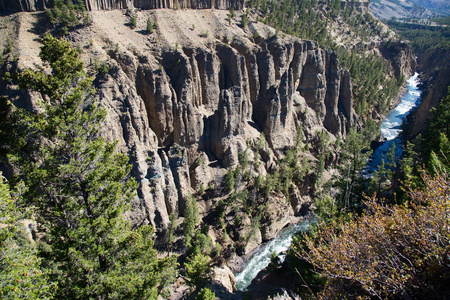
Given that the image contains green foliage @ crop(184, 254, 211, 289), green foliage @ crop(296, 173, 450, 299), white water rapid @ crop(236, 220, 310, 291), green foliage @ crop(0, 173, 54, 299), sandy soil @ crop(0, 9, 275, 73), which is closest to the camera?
green foliage @ crop(0, 173, 54, 299)

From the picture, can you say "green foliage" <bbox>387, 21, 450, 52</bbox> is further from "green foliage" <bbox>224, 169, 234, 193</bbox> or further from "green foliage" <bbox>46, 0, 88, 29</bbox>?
"green foliage" <bbox>46, 0, 88, 29</bbox>

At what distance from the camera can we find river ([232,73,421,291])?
44188 mm

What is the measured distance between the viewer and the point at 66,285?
1269cm

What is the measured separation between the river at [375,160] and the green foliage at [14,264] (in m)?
36.0

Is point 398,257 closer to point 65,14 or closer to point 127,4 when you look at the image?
point 65,14

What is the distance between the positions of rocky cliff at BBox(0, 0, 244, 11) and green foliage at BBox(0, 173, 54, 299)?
206 feet

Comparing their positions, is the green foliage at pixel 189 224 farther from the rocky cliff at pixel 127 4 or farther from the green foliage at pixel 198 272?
the rocky cliff at pixel 127 4

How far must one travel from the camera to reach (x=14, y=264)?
9.55 meters

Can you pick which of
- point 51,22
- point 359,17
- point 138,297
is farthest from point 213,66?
point 359,17

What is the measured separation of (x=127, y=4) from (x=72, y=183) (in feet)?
214

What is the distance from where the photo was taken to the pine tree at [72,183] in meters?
12.5

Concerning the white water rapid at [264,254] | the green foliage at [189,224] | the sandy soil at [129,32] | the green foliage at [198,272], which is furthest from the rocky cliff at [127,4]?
the white water rapid at [264,254]

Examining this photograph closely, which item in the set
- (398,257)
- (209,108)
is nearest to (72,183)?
(398,257)

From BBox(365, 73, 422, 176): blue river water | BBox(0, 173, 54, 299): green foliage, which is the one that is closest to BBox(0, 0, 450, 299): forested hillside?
BBox(0, 173, 54, 299): green foliage
